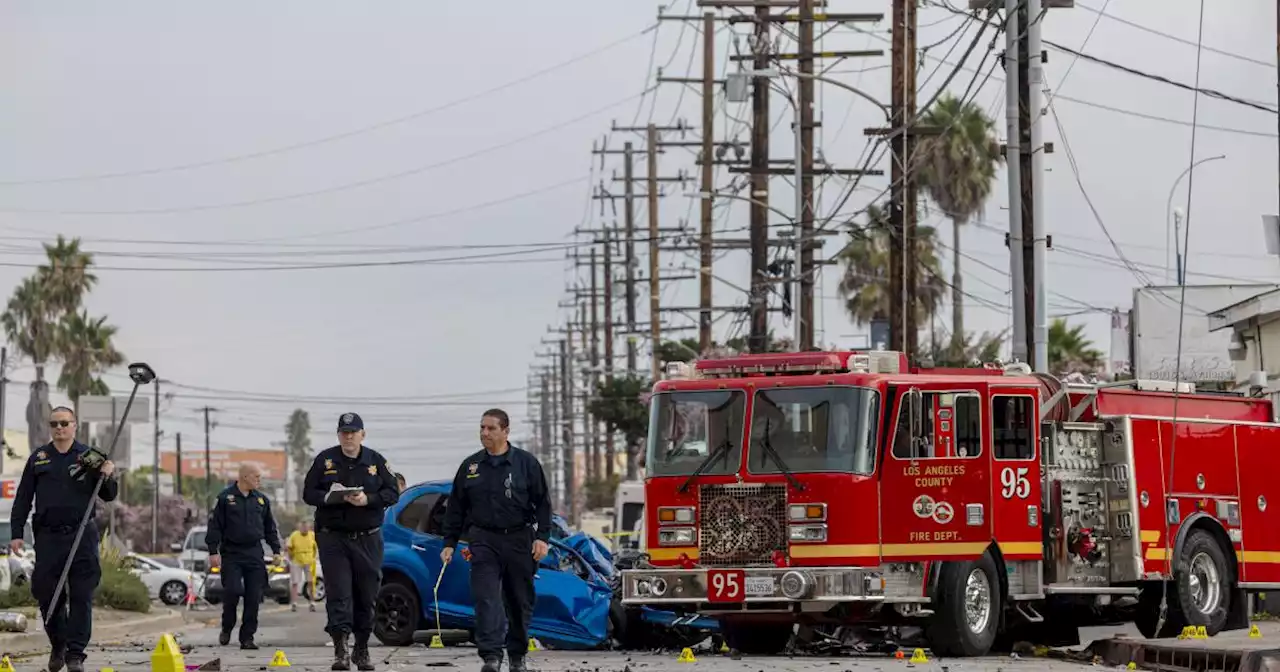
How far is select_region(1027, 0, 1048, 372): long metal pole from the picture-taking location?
25.9 metres

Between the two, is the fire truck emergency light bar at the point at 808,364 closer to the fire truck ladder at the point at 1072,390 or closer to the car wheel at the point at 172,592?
the fire truck ladder at the point at 1072,390

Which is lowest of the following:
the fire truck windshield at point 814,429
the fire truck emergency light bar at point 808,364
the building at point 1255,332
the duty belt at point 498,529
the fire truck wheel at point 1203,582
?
the fire truck wheel at point 1203,582

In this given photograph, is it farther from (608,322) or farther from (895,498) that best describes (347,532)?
(608,322)

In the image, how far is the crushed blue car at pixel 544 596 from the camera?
20844mm

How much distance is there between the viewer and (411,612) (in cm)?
2159

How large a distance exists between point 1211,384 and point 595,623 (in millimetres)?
22689

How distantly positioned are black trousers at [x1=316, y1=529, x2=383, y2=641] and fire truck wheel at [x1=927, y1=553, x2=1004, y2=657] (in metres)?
5.21

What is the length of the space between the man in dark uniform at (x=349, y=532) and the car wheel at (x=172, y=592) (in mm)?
32026

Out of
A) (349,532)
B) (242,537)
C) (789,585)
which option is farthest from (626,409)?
(349,532)

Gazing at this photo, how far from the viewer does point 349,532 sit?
1595cm

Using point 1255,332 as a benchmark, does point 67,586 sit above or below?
below

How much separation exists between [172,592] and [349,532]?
32571 mm

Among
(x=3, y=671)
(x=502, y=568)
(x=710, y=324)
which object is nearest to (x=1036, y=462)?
(x=502, y=568)

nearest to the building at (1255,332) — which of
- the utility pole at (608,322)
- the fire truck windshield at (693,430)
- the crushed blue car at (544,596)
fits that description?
the crushed blue car at (544,596)
